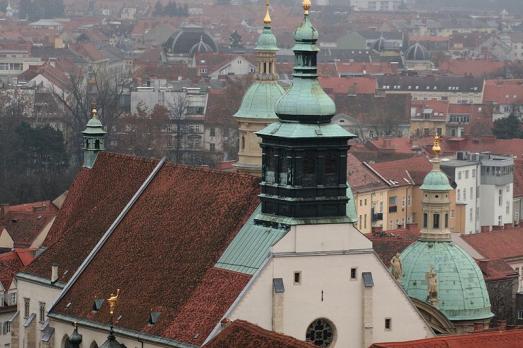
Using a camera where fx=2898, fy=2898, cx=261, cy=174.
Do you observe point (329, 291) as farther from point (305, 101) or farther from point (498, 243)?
point (498, 243)

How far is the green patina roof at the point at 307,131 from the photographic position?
225ft

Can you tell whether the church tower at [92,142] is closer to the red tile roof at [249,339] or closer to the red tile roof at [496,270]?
the red tile roof at [496,270]

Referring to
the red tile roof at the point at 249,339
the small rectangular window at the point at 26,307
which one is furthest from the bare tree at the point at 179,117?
the red tile roof at the point at 249,339

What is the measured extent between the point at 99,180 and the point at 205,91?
104772mm

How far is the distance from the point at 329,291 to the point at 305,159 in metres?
3.33

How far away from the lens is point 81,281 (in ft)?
251

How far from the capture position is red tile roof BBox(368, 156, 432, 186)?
131125 mm

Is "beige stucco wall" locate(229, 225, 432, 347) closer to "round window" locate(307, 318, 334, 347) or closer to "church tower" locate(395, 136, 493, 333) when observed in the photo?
"round window" locate(307, 318, 334, 347)

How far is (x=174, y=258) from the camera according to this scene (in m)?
72.8

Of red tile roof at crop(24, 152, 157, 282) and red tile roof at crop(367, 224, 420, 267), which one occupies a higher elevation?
red tile roof at crop(24, 152, 157, 282)

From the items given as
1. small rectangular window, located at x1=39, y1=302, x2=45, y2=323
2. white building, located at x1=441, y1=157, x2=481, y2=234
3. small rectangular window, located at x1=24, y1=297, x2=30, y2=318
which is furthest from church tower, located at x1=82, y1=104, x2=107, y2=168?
white building, located at x1=441, y1=157, x2=481, y2=234

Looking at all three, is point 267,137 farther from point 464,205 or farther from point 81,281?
point 464,205

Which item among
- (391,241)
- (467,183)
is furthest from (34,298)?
(467,183)

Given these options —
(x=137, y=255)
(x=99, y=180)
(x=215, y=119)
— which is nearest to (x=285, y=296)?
(x=137, y=255)
